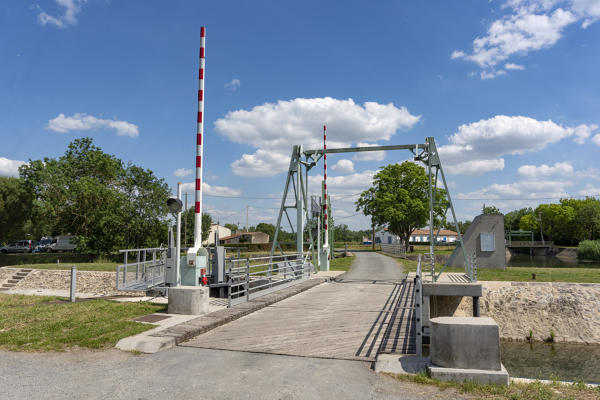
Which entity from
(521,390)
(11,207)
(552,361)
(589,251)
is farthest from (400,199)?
(521,390)

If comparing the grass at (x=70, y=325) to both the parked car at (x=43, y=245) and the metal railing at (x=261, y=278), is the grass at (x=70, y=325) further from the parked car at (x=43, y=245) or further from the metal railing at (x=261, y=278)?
the parked car at (x=43, y=245)

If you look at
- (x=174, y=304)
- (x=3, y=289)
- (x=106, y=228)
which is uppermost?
(x=106, y=228)

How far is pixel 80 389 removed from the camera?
4.64 metres

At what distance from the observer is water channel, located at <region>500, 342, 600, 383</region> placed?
10.4 meters

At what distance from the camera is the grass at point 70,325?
261 inches

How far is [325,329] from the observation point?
7.66 meters

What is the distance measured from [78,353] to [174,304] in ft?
9.08

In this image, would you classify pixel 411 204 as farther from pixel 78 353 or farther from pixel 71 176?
pixel 78 353

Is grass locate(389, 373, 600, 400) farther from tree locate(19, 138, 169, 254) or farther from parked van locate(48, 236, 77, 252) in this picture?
parked van locate(48, 236, 77, 252)

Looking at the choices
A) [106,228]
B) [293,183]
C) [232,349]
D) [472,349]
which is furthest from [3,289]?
[472,349]

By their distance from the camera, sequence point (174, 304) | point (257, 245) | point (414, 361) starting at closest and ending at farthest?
point (414, 361) < point (174, 304) < point (257, 245)

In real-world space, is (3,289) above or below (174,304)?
below

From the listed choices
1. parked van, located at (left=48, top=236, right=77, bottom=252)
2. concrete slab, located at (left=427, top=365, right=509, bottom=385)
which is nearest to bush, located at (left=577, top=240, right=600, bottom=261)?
concrete slab, located at (left=427, top=365, right=509, bottom=385)

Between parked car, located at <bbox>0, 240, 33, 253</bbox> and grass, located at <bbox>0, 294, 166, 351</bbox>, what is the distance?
57001mm
